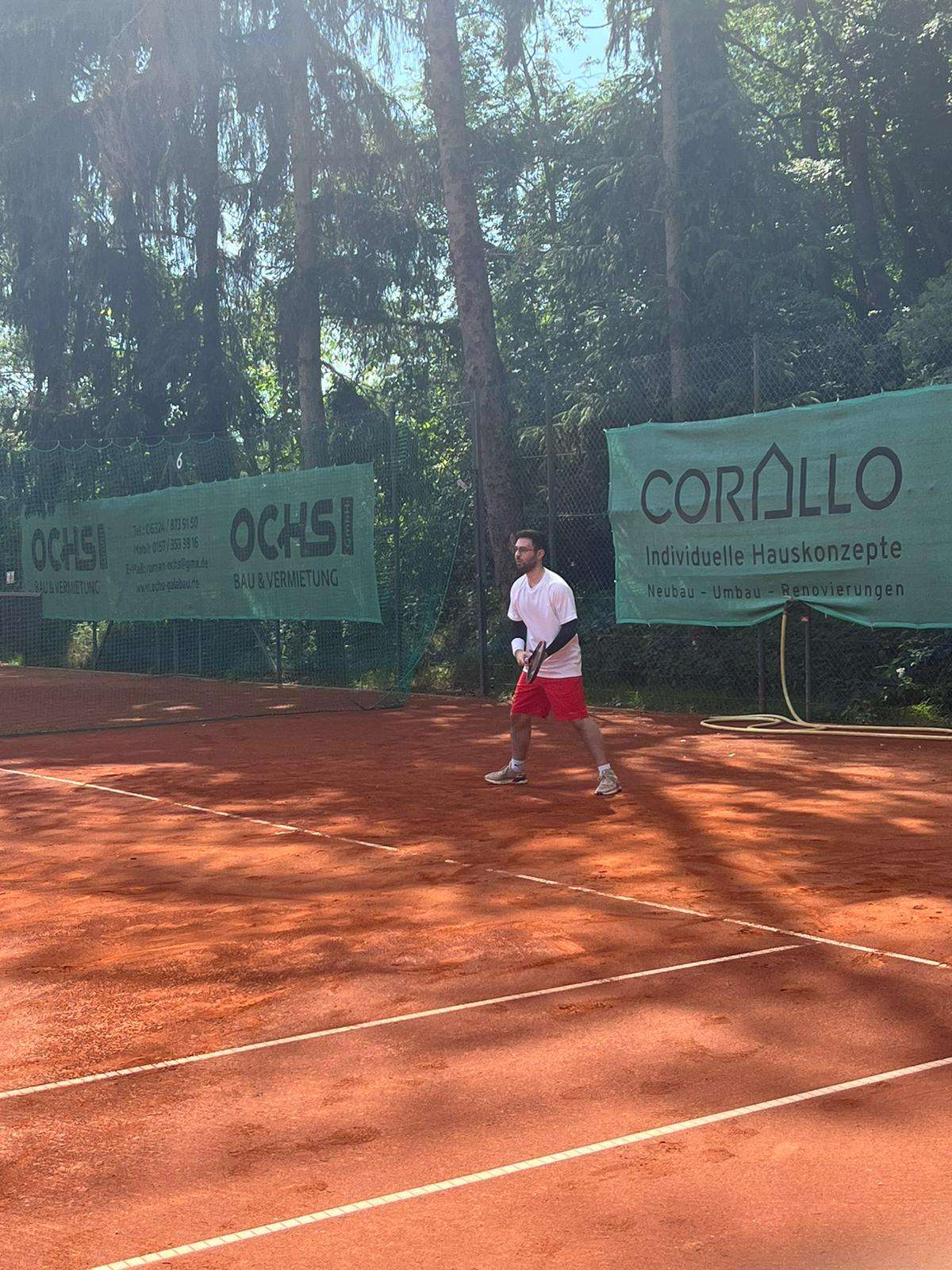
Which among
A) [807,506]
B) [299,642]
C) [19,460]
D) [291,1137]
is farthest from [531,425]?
[291,1137]

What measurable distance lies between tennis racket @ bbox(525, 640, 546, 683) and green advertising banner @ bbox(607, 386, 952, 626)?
355 cm

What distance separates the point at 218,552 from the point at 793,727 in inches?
329

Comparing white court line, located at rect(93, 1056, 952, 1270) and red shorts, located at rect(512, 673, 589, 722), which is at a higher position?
red shorts, located at rect(512, 673, 589, 722)

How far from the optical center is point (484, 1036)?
4.29 metres

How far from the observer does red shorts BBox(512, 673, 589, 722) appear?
30.2ft

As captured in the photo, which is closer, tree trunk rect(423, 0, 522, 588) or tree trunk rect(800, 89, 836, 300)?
tree trunk rect(423, 0, 522, 588)

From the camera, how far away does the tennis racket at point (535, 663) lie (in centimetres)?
930

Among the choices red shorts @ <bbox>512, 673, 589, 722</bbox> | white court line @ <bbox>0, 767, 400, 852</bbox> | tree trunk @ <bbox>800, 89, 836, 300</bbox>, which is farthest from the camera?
tree trunk @ <bbox>800, 89, 836, 300</bbox>

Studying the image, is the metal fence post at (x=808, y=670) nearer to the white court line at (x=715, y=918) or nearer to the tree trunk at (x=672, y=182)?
the white court line at (x=715, y=918)

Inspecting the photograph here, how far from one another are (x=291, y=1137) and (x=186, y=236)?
74.5 feet

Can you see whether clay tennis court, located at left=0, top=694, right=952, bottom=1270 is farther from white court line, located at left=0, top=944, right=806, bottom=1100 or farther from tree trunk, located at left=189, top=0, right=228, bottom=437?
tree trunk, located at left=189, top=0, right=228, bottom=437

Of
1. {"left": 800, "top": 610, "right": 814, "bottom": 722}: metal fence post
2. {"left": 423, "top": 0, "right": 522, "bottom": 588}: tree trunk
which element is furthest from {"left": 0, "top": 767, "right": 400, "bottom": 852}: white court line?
{"left": 423, "top": 0, "right": 522, "bottom": 588}: tree trunk

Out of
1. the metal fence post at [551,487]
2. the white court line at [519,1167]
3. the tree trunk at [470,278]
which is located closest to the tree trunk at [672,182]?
the tree trunk at [470,278]

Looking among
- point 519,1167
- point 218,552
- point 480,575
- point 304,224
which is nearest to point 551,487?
point 480,575
